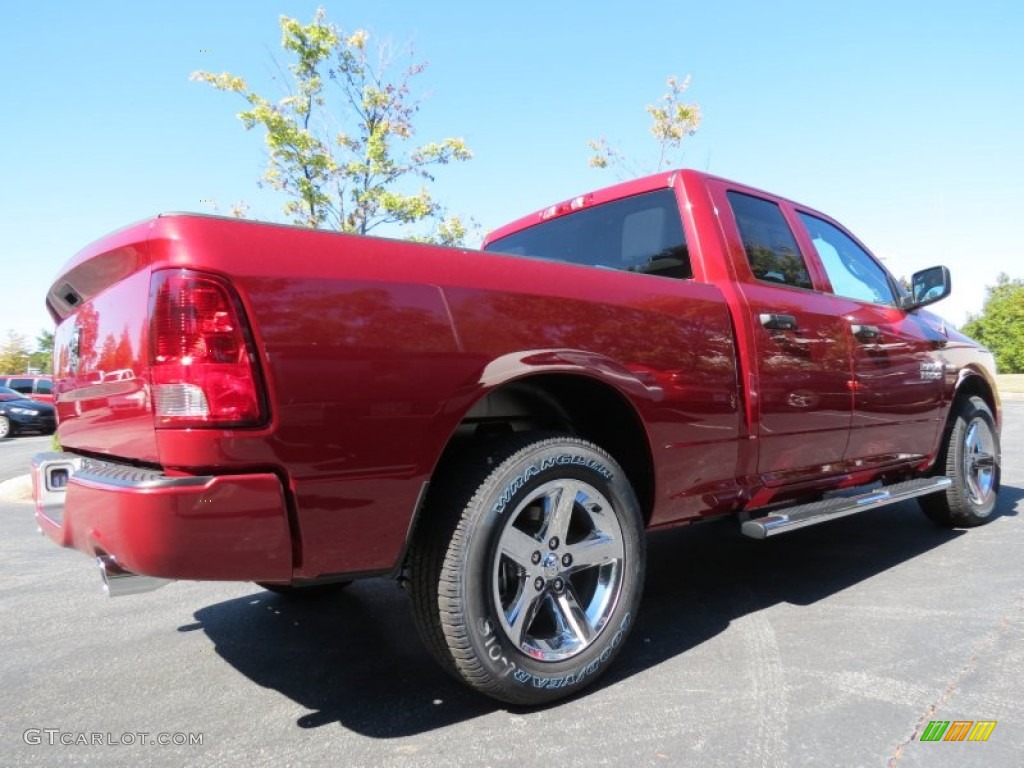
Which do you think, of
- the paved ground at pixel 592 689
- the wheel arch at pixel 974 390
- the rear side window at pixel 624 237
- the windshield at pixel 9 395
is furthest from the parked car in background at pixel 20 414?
the wheel arch at pixel 974 390

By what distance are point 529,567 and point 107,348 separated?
1.46 meters

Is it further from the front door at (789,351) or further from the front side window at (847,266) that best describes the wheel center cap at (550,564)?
the front side window at (847,266)

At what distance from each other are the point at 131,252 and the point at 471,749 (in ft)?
5.63

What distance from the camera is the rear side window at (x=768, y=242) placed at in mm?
3289

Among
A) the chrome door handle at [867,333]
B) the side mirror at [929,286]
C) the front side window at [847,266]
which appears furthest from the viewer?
the side mirror at [929,286]

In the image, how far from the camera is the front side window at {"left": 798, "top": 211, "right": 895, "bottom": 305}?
3.81 m

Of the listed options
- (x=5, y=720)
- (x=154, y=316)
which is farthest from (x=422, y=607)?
Result: (x=5, y=720)

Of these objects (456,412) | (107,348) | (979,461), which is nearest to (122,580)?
(107,348)

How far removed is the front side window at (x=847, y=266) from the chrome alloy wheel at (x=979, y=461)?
1.26m

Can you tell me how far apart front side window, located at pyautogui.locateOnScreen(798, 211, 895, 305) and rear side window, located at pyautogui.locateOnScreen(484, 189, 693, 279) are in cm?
101

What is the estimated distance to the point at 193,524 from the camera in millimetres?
1686

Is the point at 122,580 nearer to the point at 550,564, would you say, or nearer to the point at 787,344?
the point at 550,564

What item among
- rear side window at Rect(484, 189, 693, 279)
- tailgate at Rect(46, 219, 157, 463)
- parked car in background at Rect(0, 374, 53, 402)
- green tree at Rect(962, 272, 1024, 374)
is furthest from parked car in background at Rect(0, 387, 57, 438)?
green tree at Rect(962, 272, 1024, 374)

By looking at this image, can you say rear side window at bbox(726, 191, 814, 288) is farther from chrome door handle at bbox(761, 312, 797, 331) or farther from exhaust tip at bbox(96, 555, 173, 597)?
exhaust tip at bbox(96, 555, 173, 597)
